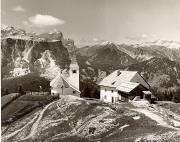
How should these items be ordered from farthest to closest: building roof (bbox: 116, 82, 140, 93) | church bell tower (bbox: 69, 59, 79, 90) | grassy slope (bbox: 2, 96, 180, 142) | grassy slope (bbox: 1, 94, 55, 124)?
church bell tower (bbox: 69, 59, 79, 90) < building roof (bbox: 116, 82, 140, 93) < grassy slope (bbox: 1, 94, 55, 124) < grassy slope (bbox: 2, 96, 180, 142)

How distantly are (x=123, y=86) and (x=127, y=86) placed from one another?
1227 millimetres

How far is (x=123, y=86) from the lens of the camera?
50.5m

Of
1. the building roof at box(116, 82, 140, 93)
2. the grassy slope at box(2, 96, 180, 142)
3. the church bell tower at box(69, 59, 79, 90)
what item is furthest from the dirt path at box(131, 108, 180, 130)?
the church bell tower at box(69, 59, 79, 90)

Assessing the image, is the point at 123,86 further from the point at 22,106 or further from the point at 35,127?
the point at 35,127

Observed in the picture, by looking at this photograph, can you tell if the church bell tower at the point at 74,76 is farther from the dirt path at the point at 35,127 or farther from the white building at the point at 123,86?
the dirt path at the point at 35,127

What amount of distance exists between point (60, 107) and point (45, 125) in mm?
5046

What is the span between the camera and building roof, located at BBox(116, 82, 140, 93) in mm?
47522

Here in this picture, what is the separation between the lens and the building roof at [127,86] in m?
47.5

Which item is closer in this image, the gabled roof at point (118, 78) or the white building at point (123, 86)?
the white building at point (123, 86)

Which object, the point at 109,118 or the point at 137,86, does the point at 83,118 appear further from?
the point at 137,86

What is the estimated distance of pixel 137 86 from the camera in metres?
47.9

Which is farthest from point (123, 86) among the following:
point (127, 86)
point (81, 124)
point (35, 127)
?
point (35, 127)

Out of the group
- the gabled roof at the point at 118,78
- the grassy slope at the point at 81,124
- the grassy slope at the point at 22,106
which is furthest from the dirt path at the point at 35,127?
the gabled roof at the point at 118,78

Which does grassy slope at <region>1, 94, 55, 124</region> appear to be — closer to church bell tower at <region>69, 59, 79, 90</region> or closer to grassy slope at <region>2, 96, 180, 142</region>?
grassy slope at <region>2, 96, 180, 142</region>
